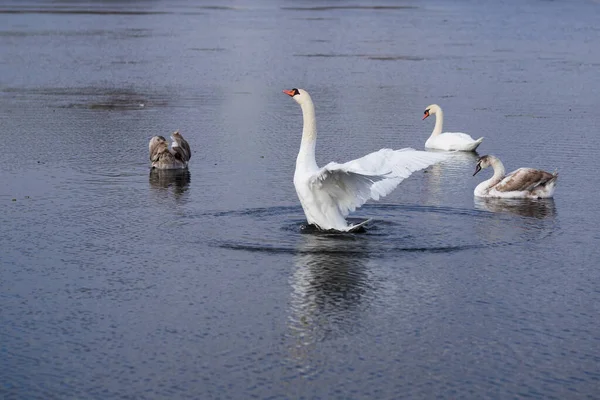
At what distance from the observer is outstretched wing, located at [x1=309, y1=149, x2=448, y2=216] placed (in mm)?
10195

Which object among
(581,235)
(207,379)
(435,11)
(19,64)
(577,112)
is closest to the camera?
(207,379)

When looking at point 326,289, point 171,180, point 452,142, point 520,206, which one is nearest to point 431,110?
point 452,142

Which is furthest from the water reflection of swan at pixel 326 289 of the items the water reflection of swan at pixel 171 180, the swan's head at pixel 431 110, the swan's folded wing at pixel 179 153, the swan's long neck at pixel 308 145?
the swan's head at pixel 431 110

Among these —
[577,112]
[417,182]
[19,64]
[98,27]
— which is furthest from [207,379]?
[98,27]

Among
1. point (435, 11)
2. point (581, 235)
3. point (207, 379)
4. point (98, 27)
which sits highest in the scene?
point (435, 11)

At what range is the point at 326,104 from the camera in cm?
2061

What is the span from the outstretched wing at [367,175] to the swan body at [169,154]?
13.8 feet

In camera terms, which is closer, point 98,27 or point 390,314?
point 390,314

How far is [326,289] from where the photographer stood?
8.95m

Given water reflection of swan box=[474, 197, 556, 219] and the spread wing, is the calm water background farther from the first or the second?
the spread wing

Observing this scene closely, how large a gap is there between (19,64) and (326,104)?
1020 cm

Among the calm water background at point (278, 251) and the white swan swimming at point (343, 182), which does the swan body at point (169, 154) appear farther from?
the white swan swimming at point (343, 182)

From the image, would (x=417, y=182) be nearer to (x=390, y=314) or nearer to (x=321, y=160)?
(x=321, y=160)

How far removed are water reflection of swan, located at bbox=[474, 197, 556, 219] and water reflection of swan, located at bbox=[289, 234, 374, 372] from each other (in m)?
2.26
